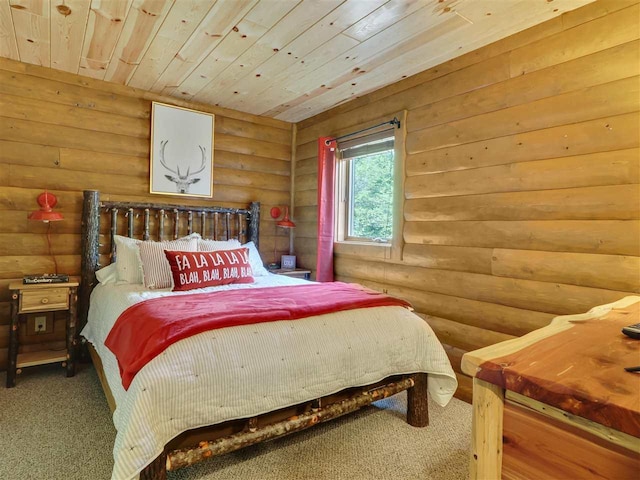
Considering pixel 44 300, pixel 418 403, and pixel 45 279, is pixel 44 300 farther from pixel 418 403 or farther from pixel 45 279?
pixel 418 403

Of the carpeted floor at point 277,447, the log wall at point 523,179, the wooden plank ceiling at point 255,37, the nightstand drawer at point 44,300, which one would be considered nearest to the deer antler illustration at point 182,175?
the wooden plank ceiling at point 255,37

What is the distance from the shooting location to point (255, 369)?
159cm

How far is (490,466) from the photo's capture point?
79 centimetres

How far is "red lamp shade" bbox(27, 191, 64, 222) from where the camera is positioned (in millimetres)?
2615

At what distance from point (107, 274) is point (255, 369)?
1913 mm

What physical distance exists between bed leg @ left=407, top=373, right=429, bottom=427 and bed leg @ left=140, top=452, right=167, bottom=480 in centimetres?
135

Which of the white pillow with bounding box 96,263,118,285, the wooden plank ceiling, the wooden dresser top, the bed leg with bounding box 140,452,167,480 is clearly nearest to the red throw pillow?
the white pillow with bounding box 96,263,118,285

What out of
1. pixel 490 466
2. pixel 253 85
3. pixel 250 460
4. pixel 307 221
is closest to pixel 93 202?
pixel 253 85

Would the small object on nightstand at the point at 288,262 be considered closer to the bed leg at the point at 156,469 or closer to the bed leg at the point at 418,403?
the bed leg at the point at 418,403

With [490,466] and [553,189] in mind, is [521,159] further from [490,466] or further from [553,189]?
[490,466]

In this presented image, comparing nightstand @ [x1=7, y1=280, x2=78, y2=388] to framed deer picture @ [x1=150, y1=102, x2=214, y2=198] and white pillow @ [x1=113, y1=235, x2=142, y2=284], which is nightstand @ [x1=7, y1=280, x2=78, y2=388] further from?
framed deer picture @ [x1=150, y1=102, x2=214, y2=198]

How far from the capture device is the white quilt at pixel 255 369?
1.37 meters

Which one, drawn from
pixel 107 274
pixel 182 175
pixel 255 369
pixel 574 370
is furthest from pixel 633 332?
pixel 182 175

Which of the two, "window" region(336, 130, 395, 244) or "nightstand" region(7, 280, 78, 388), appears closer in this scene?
"nightstand" region(7, 280, 78, 388)
